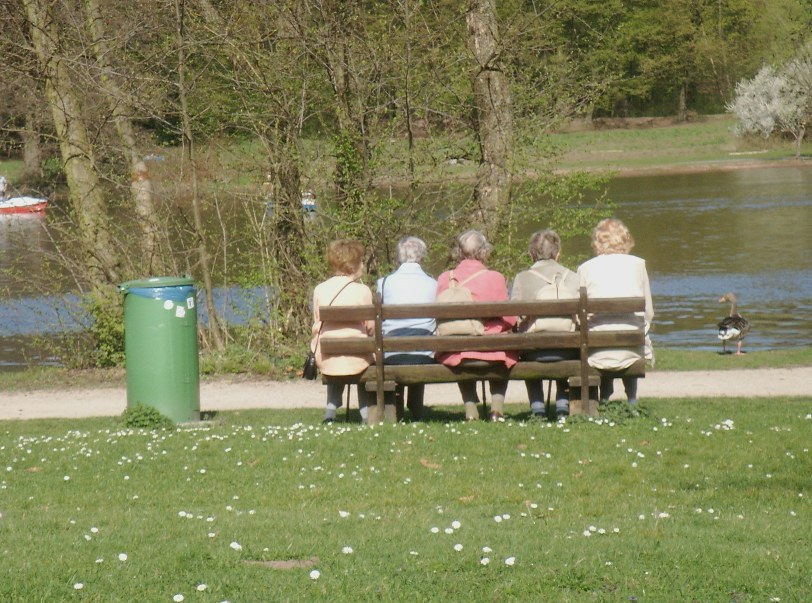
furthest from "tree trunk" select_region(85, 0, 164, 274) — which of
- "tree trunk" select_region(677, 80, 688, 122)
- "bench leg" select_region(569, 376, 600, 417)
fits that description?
"tree trunk" select_region(677, 80, 688, 122)

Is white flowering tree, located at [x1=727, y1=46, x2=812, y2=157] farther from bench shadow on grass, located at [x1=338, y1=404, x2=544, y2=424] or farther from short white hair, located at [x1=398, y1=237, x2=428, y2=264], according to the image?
short white hair, located at [x1=398, y1=237, x2=428, y2=264]

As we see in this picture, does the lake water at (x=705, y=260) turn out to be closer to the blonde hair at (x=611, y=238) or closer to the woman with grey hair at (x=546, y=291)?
the woman with grey hair at (x=546, y=291)

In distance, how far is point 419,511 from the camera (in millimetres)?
6488

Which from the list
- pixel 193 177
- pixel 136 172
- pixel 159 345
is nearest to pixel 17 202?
pixel 136 172

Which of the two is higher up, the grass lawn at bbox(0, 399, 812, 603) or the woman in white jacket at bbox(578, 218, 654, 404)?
the woman in white jacket at bbox(578, 218, 654, 404)

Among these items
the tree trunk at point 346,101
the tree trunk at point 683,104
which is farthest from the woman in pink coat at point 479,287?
the tree trunk at point 683,104

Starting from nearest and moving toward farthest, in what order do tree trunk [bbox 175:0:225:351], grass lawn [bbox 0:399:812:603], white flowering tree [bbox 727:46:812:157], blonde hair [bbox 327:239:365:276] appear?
grass lawn [bbox 0:399:812:603] < blonde hair [bbox 327:239:365:276] < tree trunk [bbox 175:0:225:351] < white flowering tree [bbox 727:46:812:157]

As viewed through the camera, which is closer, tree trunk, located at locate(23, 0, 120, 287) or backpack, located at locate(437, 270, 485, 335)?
backpack, located at locate(437, 270, 485, 335)

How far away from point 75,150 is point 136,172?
119 cm

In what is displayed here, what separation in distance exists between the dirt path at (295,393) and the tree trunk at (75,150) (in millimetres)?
2273

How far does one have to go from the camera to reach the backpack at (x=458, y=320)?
9211 mm

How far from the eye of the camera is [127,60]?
1516 centimetres

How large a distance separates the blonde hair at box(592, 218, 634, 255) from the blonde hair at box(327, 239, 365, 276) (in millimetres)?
1870

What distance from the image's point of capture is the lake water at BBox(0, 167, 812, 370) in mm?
17641
